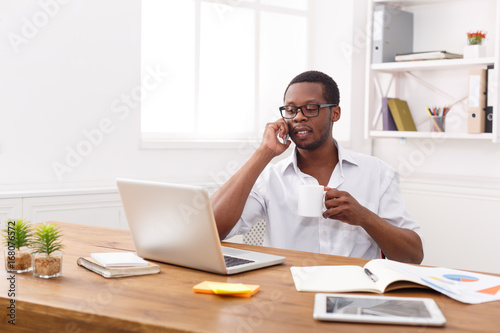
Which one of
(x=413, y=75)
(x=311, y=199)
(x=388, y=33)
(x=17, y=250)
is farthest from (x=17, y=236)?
(x=413, y=75)

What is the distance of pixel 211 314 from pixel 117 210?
2.12 metres

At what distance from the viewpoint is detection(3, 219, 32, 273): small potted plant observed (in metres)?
1.48

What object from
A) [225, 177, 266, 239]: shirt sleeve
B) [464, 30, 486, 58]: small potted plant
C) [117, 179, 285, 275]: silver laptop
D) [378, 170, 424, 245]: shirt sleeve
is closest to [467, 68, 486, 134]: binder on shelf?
[464, 30, 486, 58]: small potted plant

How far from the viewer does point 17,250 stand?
1.49 m

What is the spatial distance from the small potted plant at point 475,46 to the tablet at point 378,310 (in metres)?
2.47

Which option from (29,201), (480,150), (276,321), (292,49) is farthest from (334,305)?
(292,49)

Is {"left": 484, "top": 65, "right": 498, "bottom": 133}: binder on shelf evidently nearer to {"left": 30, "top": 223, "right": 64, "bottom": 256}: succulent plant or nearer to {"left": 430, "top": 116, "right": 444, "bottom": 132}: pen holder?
{"left": 430, "top": 116, "right": 444, "bottom": 132}: pen holder

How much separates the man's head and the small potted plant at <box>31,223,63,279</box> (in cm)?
98

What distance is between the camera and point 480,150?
3.55 metres

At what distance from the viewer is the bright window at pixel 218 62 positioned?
3.52 meters

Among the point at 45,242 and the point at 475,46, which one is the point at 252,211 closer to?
the point at 45,242

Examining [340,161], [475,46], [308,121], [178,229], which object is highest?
[475,46]

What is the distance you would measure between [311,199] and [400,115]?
217 centimetres

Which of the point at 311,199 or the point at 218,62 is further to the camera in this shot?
the point at 218,62
